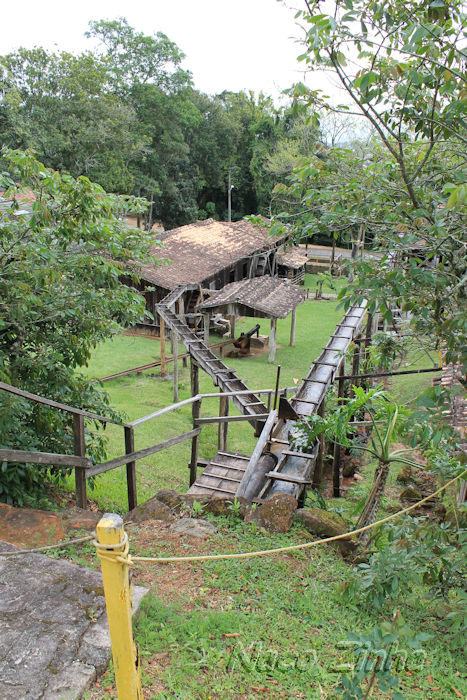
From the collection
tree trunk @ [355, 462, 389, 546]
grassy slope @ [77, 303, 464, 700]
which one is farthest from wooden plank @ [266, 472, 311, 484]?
grassy slope @ [77, 303, 464, 700]

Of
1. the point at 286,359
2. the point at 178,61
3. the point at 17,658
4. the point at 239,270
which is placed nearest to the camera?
the point at 17,658

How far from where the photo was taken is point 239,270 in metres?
27.3

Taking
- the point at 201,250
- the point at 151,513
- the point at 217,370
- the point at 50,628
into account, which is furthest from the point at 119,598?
the point at 201,250

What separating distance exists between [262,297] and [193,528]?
14136mm

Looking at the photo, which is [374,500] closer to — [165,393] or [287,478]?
[287,478]

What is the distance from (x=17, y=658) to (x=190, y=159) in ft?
138

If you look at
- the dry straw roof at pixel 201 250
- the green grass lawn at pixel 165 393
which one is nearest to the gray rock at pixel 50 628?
the green grass lawn at pixel 165 393

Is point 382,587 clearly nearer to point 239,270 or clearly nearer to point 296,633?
point 296,633

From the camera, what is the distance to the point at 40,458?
15.0 feet

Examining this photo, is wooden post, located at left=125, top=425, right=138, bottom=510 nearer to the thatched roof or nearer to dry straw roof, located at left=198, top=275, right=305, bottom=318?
dry straw roof, located at left=198, top=275, right=305, bottom=318

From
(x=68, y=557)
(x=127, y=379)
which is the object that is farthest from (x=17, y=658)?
(x=127, y=379)

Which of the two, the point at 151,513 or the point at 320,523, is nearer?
the point at 320,523

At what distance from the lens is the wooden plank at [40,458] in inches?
168

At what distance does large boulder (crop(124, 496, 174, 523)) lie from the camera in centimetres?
503
